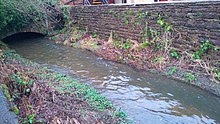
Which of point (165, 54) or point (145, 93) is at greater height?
point (165, 54)

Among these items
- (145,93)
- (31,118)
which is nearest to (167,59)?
(145,93)

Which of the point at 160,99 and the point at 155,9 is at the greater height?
the point at 155,9

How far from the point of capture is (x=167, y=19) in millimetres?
6664

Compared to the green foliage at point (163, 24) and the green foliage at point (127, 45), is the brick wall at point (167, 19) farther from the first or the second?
the green foliage at point (127, 45)

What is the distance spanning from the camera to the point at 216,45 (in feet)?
17.4

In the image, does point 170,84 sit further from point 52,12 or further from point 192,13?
point 52,12

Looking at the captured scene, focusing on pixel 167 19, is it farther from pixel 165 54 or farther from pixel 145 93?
pixel 145 93

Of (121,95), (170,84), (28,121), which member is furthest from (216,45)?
(28,121)

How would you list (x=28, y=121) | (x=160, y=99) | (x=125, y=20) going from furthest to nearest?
(x=125, y=20) → (x=160, y=99) → (x=28, y=121)

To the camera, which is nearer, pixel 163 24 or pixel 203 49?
pixel 203 49

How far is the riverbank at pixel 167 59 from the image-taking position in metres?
5.26

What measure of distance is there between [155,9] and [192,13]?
1.50 m

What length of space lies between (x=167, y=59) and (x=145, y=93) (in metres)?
1.88

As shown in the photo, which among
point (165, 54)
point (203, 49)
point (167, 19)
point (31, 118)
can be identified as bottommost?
point (31, 118)
